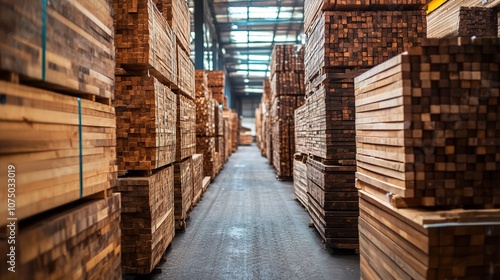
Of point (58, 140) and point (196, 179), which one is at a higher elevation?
point (58, 140)

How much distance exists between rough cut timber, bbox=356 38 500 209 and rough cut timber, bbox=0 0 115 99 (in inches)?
86.7

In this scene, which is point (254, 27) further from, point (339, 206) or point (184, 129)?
point (339, 206)

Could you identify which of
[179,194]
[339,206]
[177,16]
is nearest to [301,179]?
[339,206]

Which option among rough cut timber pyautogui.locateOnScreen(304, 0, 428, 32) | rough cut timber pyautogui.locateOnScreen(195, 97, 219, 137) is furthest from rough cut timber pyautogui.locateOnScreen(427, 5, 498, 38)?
rough cut timber pyautogui.locateOnScreen(195, 97, 219, 137)

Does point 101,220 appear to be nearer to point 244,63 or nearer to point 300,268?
point 300,268

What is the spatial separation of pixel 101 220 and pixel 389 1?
4710 mm

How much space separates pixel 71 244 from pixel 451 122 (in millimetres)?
2621

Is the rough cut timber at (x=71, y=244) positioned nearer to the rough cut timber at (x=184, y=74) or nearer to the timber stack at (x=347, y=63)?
the timber stack at (x=347, y=63)

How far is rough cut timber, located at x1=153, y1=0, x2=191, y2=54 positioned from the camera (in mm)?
5730

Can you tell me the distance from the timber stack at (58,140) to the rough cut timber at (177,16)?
311 centimetres

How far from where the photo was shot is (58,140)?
78.6 inches

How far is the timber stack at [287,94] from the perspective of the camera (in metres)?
12.1

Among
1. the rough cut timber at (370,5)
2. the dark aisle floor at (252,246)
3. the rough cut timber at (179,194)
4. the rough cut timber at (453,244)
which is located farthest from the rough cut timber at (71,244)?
the rough cut timber at (370,5)

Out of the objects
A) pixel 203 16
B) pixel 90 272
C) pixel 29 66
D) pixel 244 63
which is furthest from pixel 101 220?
pixel 244 63
